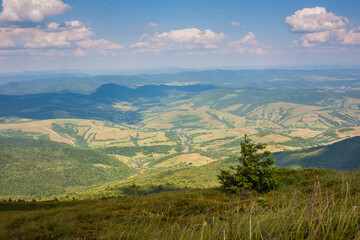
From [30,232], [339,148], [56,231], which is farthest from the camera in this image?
[339,148]

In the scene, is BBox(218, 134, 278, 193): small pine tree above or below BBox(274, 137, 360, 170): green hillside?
above

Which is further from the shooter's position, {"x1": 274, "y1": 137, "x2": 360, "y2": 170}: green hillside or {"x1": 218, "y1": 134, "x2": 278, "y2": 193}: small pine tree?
{"x1": 274, "y1": 137, "x2": 360, "y2": 170}: green hillside

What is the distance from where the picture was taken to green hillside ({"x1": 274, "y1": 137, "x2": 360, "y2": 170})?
149 meters

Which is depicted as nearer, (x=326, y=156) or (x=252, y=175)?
(x=252, y=175)

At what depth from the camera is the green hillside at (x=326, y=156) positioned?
149 m

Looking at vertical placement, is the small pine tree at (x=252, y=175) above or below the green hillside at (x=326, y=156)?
above

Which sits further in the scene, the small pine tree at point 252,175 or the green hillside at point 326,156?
the green hillside at point 326,156

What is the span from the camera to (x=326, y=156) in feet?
533

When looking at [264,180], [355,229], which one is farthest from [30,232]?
[264,180]

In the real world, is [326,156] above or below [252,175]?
below

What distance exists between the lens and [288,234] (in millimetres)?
1890

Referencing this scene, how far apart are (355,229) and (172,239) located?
1.68m

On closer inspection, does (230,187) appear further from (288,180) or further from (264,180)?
(288,180)

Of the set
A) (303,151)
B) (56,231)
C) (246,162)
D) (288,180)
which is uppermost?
(56,231)
